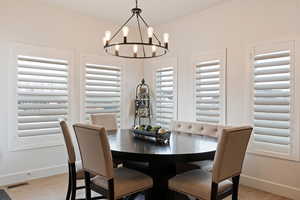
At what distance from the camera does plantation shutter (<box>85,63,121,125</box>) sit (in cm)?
428

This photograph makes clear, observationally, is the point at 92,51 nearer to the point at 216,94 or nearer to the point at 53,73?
the point at 53,73

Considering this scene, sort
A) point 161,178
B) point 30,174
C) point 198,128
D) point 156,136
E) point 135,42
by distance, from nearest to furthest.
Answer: point 161,178
point 156,136
point 198,128
point 30,174
point 135,42

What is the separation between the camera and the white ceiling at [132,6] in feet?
12.1

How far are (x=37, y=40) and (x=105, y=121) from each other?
1662 millimetres

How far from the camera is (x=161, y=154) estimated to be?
6.52 feet

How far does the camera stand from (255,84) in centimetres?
325

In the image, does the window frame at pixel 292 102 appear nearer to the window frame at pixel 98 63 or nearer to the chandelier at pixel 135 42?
the chandelier at pixel 135 42

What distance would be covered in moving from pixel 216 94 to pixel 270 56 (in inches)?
38.2

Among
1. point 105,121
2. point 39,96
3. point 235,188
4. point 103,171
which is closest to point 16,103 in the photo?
point 39,96

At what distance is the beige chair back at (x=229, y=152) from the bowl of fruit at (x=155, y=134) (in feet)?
2.28

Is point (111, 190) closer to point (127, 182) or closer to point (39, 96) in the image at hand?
point (127, 182)

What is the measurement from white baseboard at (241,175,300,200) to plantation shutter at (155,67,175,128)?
1.72 meters

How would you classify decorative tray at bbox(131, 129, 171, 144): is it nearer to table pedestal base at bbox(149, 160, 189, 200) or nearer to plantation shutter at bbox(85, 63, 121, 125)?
table pedestal base at bbox(149, 160, 189, 200)

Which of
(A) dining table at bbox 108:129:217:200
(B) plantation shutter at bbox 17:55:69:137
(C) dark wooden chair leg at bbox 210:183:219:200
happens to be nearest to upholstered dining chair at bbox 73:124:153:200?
(A) dining table at bbox 108:129:217:200
